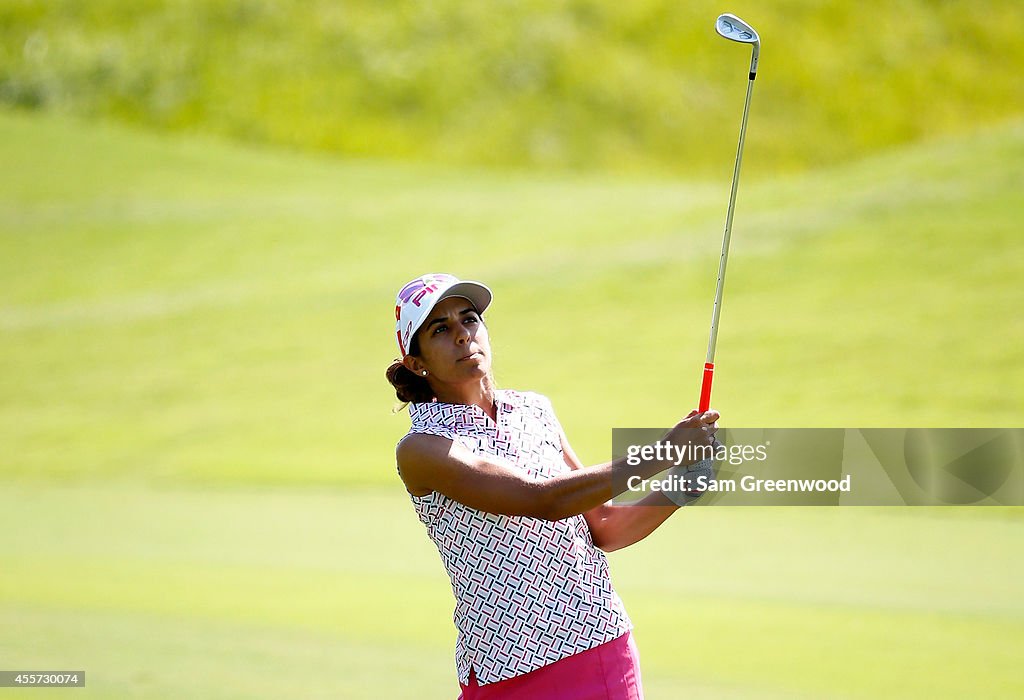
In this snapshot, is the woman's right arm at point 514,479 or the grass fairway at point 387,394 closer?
the woman's right arm at point 514,479

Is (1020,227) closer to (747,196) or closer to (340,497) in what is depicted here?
(747,196)

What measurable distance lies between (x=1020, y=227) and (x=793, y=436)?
7539mm

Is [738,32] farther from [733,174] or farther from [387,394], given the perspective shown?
[387,394]

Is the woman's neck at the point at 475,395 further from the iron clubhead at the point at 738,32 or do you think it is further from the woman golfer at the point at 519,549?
the iron clubhead at the point at 738,32

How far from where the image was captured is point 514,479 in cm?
278

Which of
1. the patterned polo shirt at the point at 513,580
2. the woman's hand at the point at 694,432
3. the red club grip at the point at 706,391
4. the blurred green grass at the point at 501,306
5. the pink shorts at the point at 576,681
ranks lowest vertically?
the pink shorts at the point at 576,681

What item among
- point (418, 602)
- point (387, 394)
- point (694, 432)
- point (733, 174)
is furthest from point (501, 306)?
point (694, 432)

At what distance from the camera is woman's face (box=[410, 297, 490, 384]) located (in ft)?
9.77

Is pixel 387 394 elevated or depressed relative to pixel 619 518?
elevated

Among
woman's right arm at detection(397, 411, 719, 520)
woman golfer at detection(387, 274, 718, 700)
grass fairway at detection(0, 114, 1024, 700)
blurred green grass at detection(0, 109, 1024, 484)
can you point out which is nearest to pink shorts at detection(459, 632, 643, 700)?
woman golfer at detection(387, 274, 718, 700)

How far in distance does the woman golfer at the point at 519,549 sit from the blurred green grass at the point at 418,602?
8.85ft

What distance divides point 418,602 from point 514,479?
16.3 feet

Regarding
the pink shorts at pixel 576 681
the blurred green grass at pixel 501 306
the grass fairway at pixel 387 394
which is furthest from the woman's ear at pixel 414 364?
the blurred green grass at pixel 501 306

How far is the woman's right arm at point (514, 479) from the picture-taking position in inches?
108
